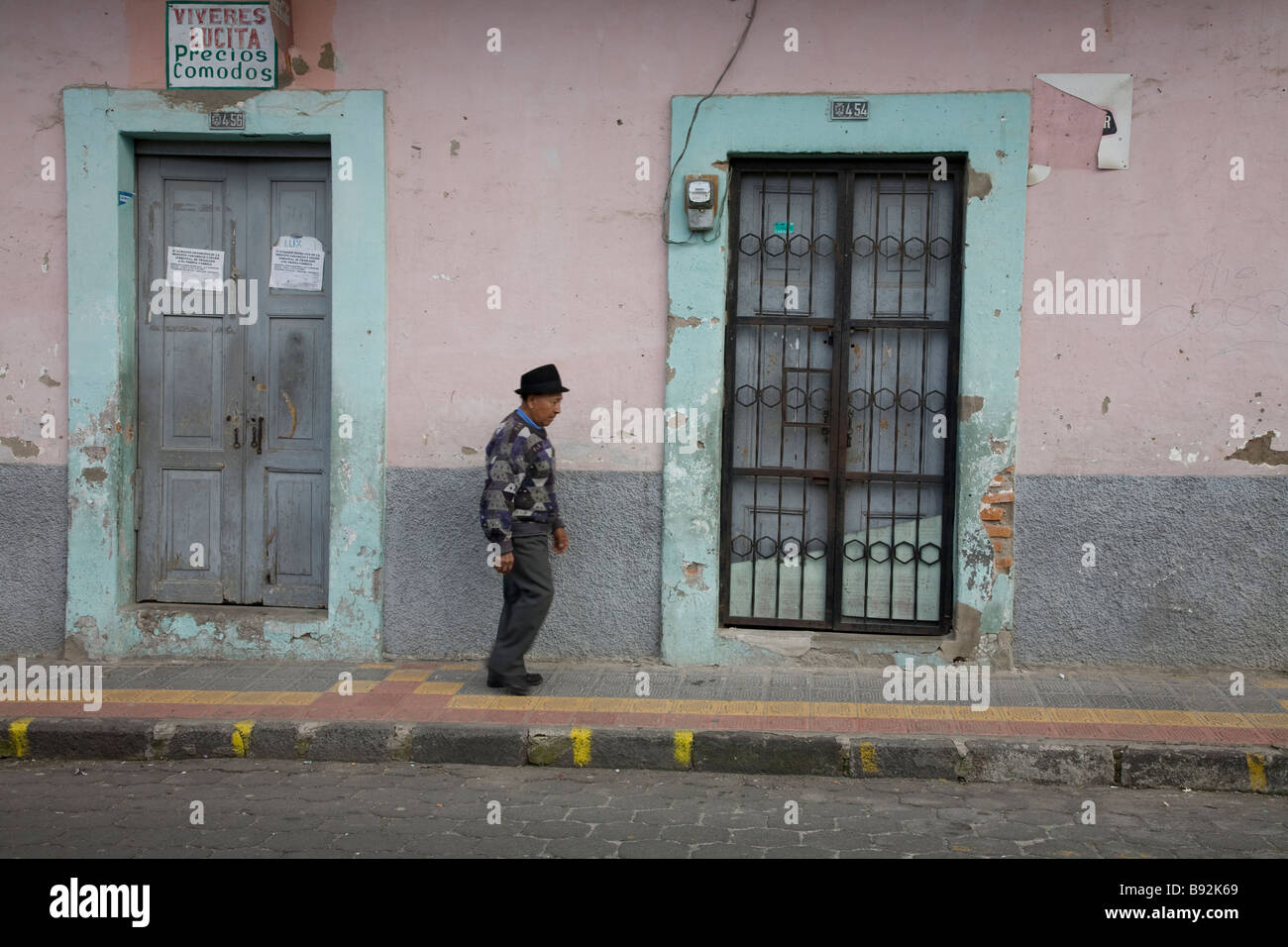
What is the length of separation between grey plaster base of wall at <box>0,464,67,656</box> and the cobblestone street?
1.67 meters

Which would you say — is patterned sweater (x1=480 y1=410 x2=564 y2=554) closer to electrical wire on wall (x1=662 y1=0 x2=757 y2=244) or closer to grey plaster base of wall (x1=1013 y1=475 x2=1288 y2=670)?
electrical wire on wall (x1=662 y1=0 x2=757 y2=244)

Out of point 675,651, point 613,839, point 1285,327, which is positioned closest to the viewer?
point 613,839

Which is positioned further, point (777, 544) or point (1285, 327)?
point (777, 544)

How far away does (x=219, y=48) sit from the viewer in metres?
7.06

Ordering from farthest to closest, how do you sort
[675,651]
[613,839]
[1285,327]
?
1. [675,651]
2. [1285,327]
3. [613,839]

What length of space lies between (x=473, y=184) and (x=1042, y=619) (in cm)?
426

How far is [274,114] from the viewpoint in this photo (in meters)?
7.07

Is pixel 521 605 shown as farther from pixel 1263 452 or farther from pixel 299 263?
pixel 1263 452

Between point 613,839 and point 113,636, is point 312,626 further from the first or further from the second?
point 613,839

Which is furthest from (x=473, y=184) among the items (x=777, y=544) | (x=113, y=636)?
(x=113, y=636)

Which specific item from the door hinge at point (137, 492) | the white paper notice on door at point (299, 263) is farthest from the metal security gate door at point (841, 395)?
the door hinge at point (137, 492)

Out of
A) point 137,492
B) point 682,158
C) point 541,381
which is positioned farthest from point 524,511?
point 137,492

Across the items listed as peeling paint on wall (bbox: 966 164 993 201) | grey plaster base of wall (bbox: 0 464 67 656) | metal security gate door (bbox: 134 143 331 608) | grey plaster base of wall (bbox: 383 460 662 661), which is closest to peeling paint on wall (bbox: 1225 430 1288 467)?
peeling paint on wall (bbox: 966 164 993 201)

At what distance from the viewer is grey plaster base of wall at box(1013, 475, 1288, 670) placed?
6680mm
